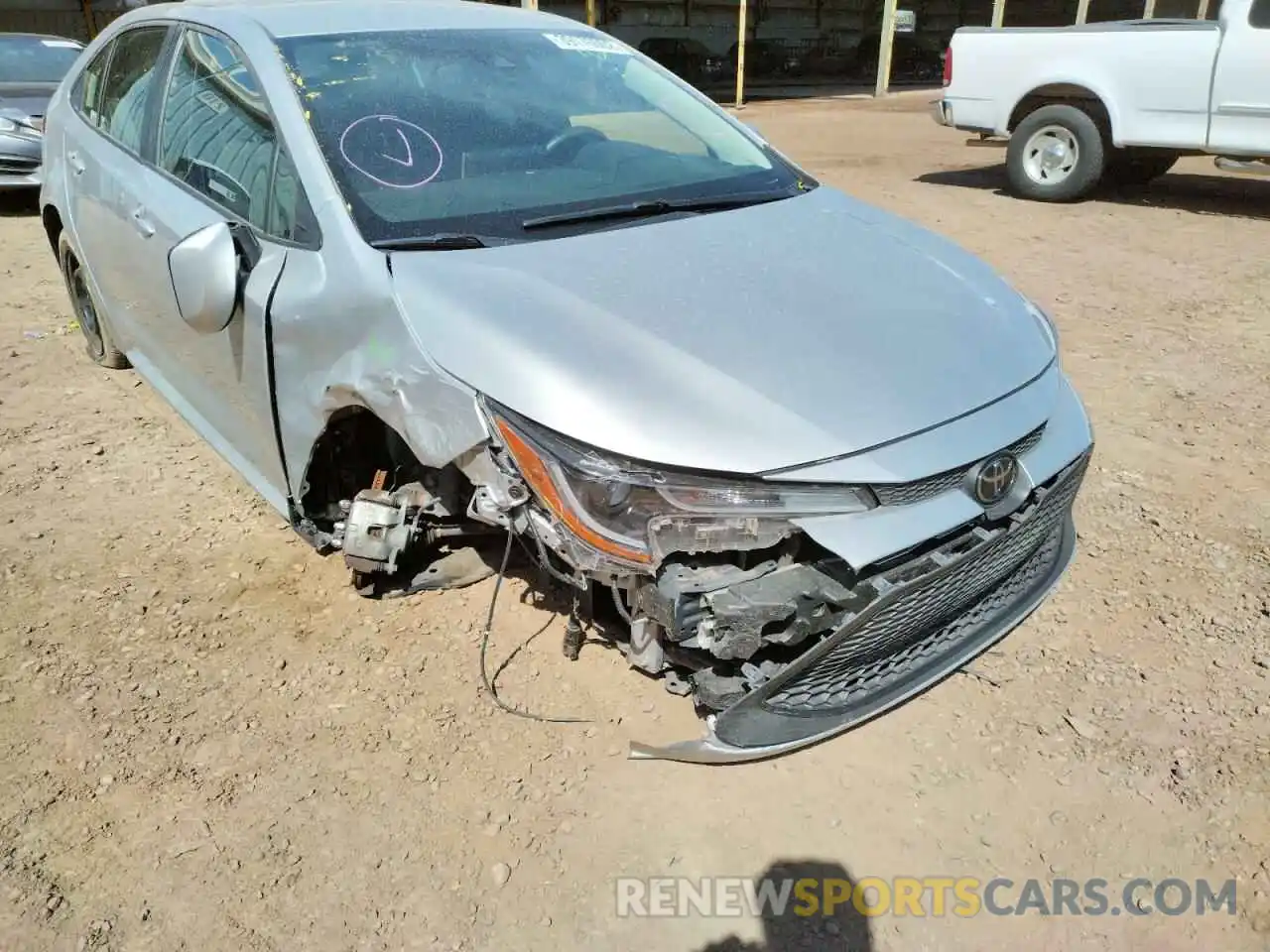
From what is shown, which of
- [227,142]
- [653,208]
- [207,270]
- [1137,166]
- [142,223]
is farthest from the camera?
[1137,166]

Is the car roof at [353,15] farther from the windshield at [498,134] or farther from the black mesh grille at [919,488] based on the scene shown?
the black mesh grille at [919,488]

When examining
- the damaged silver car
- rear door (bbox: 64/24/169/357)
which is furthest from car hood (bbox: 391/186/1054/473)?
rear door (bbox: 64/24/169/357)

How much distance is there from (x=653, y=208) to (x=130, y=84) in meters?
2.36

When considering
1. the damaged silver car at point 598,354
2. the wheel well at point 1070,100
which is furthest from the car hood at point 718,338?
the wheel well at point 1070,100

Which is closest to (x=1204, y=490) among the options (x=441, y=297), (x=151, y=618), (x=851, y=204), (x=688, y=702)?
(x=851, y=204)

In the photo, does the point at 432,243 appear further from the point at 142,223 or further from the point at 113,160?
the point at 113,160

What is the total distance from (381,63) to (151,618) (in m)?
1.84

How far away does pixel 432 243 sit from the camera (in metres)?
2.53

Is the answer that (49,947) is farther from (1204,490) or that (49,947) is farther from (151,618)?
(1204,490)

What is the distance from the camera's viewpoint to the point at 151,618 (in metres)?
3.01

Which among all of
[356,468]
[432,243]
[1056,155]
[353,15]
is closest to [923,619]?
[432,243]

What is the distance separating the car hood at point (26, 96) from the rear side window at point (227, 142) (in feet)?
20.7

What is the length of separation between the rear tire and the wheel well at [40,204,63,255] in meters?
0.07

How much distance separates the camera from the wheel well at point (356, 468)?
8.84ft
